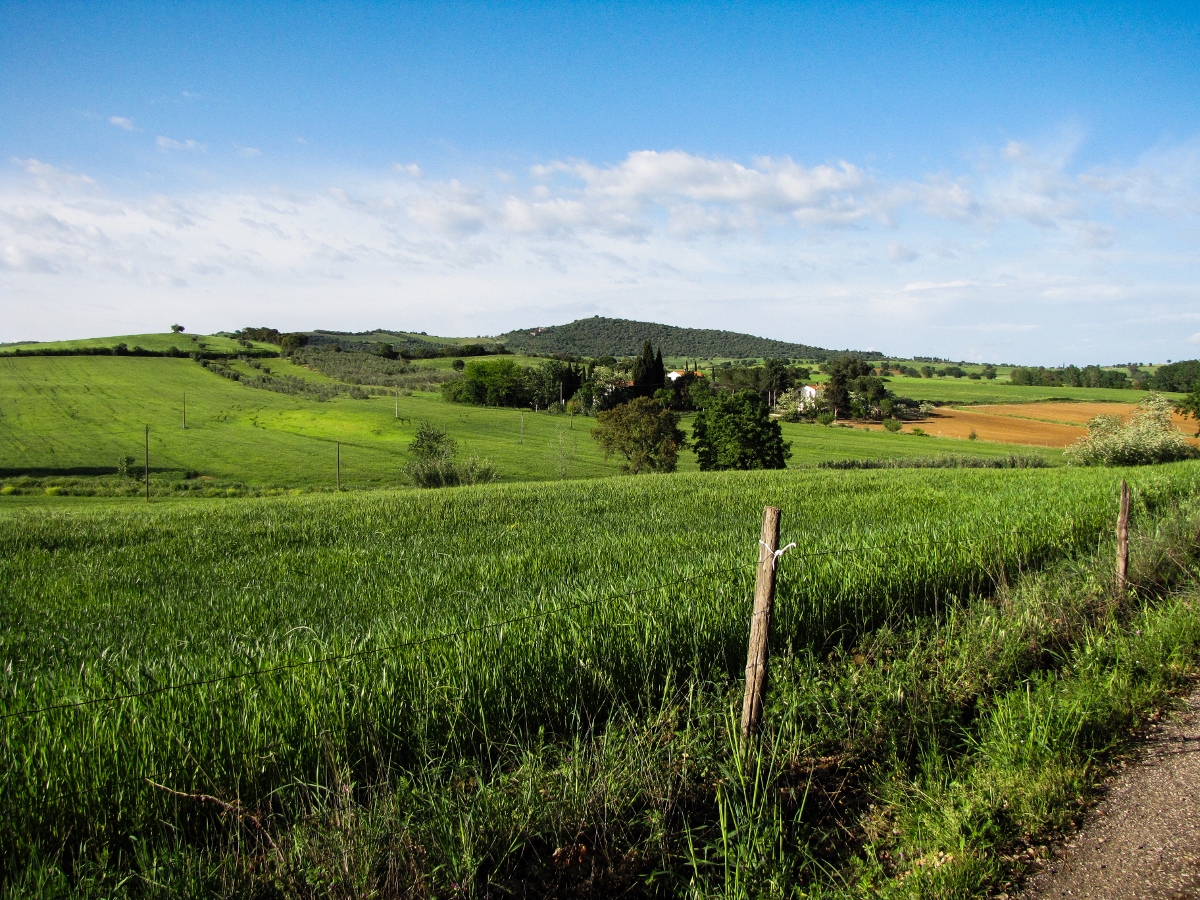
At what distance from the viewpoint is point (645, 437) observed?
6056 centimetres

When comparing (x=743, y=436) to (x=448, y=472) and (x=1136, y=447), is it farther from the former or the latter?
(x=1136, y=447)

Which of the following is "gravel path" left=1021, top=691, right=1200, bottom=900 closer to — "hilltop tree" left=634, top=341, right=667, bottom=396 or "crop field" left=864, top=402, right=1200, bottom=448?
"crop field" left=864, top=402, right=1200, bottom=448

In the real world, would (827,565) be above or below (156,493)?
above

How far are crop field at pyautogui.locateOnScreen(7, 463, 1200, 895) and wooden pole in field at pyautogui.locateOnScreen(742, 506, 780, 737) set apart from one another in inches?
25.8

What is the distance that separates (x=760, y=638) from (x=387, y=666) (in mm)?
2544

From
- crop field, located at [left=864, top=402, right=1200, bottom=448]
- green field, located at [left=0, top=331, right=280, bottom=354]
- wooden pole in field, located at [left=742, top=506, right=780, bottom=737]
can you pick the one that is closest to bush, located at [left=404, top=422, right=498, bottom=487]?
wooden pole in field, located at [left=742, top=506, right=780, bottom=737]

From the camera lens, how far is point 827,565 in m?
7.80

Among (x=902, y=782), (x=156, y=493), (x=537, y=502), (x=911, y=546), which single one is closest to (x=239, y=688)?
(x=902, y=782)

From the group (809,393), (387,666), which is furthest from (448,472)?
(809,393)

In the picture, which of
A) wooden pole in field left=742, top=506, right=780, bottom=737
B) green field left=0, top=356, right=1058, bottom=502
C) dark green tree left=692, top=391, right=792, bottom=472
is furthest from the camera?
green field left=0, top=356, right=1058, bottom=502

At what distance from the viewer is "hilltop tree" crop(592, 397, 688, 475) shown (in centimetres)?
6053

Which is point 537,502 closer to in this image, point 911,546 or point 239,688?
point 911,546

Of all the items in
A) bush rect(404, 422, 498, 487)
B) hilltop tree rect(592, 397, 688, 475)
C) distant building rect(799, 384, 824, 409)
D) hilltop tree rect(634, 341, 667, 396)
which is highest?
hilltop tree rect(634, 341, 667, 396)

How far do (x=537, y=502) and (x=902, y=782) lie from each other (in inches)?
595
